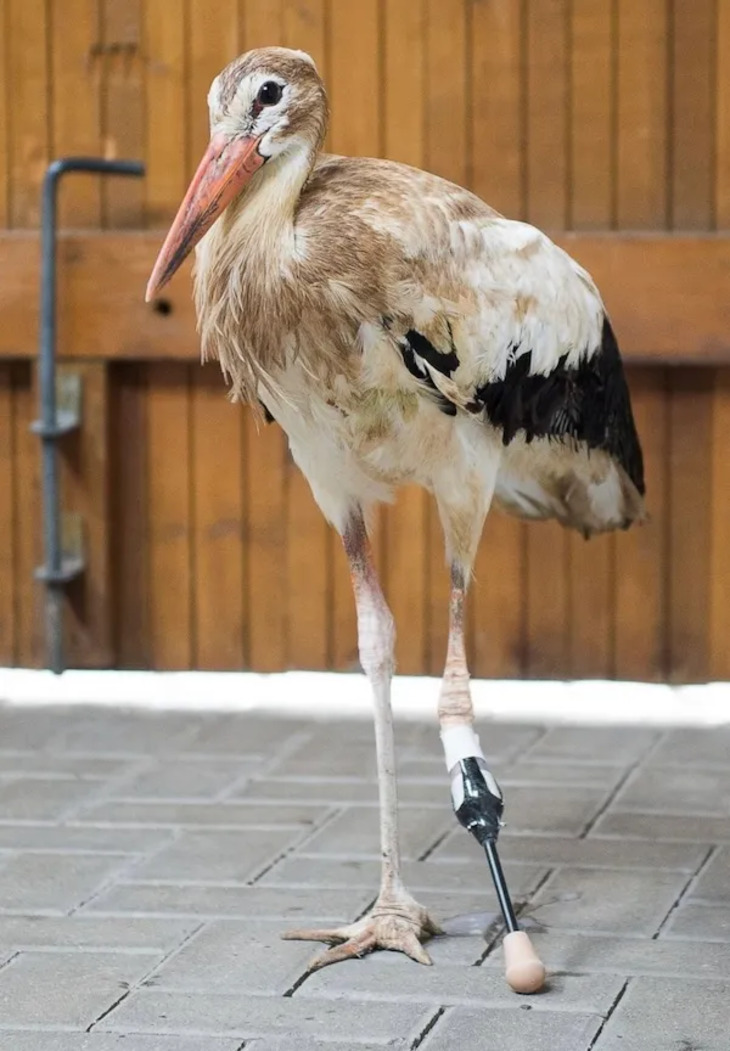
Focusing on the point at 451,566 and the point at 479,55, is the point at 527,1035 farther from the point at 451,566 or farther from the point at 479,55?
the point at 479,55

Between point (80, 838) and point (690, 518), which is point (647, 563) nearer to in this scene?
point (690, 518)

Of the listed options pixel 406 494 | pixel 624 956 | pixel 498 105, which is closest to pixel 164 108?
pixel 498 105

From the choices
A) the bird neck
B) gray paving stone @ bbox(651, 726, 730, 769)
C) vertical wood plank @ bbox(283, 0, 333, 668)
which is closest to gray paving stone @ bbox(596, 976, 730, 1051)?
the bird neck

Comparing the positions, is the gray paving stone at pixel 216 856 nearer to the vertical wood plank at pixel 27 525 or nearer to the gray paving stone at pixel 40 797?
the gray paving stone at pixel 40 797

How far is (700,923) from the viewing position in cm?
368

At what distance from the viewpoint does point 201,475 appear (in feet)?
18.9

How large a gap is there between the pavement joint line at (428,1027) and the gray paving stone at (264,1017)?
0.04 feet

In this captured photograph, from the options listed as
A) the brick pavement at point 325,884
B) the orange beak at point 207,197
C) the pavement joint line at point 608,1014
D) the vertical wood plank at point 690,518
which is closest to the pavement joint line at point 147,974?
the brick pavement at point 325,884

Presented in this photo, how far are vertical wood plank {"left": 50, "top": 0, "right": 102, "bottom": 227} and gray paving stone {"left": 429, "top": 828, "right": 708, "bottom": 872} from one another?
2432 mm

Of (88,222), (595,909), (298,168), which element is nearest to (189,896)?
(595,909)

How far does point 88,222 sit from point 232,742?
1.66 m

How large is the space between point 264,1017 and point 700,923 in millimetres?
946

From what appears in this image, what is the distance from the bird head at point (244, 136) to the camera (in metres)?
3.35

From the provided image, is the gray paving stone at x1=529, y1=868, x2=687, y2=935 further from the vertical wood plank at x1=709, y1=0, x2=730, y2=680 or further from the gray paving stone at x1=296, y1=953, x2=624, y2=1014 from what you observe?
the vertical wood plank at x1=709, y1=0, x2=730, y2=680
